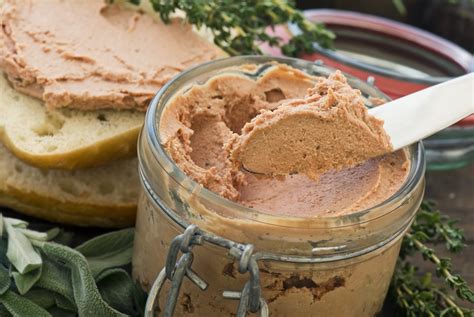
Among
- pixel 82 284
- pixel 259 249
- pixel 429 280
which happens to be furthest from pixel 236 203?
pixel 429 280

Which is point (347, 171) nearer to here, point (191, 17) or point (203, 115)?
point (203, 115)

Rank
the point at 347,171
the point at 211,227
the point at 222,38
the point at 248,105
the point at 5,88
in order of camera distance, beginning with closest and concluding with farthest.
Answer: the point at 211,227 → the point at 347,171 → the point at 248,105 → the point at 5,88 → the point at 222,38

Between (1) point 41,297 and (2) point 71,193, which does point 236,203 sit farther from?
(2) point 71,193

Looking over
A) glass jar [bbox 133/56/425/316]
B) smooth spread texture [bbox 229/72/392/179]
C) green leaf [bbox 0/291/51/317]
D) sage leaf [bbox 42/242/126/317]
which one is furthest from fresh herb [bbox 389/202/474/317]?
green leaf [bbox 0/291/51/317]

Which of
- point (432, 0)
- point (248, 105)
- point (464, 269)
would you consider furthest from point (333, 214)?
point (432, 0)

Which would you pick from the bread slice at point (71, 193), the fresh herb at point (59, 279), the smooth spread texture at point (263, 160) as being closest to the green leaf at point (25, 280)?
the fresh herb at point (59, 279)
